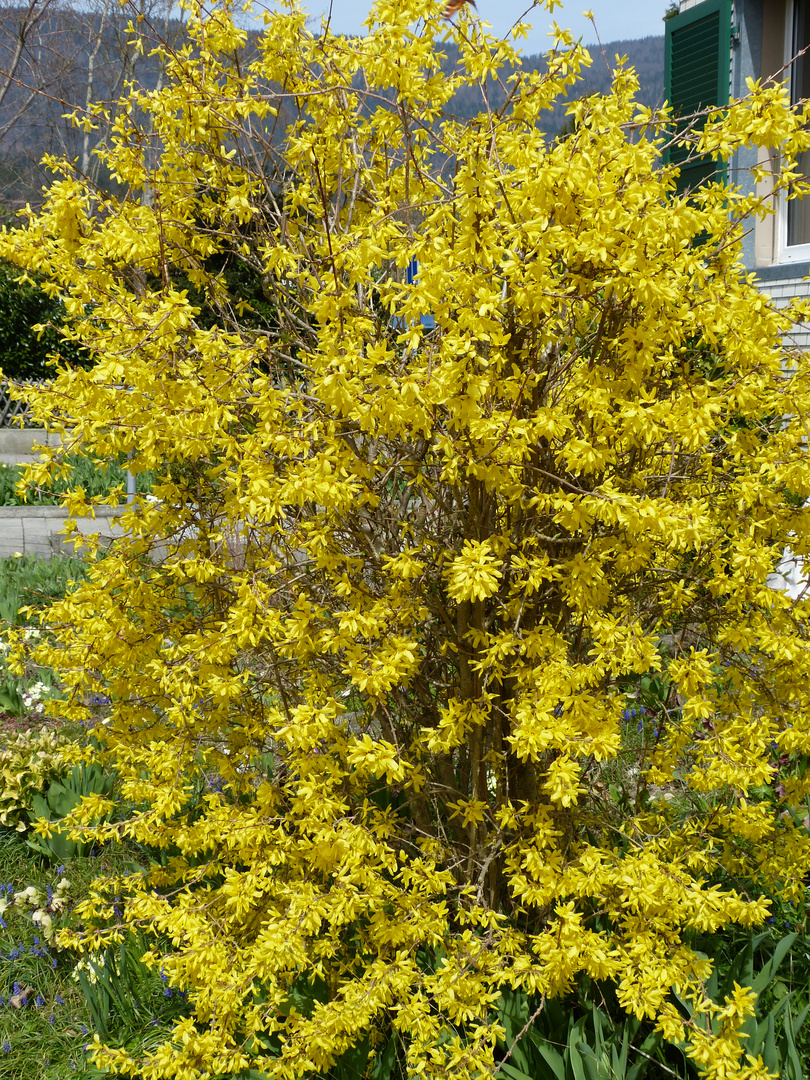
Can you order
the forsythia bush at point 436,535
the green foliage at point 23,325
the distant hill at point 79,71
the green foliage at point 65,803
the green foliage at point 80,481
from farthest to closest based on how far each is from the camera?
the green foliage at point 23,325, the green foliage at point 80,481, the green foliage at point 65,803, the distant hill at point 79,71, the forsythia bush at point 436,535

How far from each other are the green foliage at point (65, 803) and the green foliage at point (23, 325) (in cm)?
714

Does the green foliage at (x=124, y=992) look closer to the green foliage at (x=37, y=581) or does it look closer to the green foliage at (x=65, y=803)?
the green foliage at (x=65, y=803)

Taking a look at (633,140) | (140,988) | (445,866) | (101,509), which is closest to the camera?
(633,140)

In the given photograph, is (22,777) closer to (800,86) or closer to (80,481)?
(80,481)

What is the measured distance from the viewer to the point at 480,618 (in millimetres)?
2275

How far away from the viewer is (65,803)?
11.3ft

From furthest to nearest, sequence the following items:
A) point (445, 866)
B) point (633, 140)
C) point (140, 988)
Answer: point (140, 988) → point (445, 866) → point (633, 140)

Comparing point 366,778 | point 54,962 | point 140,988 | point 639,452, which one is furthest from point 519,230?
point 54,962

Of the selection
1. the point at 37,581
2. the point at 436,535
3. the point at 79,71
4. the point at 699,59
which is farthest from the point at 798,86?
the point at 79,71

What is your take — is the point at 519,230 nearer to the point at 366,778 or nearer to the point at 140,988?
the point at 366,778

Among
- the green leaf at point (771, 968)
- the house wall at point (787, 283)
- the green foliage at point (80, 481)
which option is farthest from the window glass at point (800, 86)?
the green foliage at point (80, 481)

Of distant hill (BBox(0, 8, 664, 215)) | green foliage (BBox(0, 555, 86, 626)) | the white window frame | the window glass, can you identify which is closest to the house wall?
the white window frame

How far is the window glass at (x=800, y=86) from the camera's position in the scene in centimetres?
545

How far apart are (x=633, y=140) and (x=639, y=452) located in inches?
30.1
